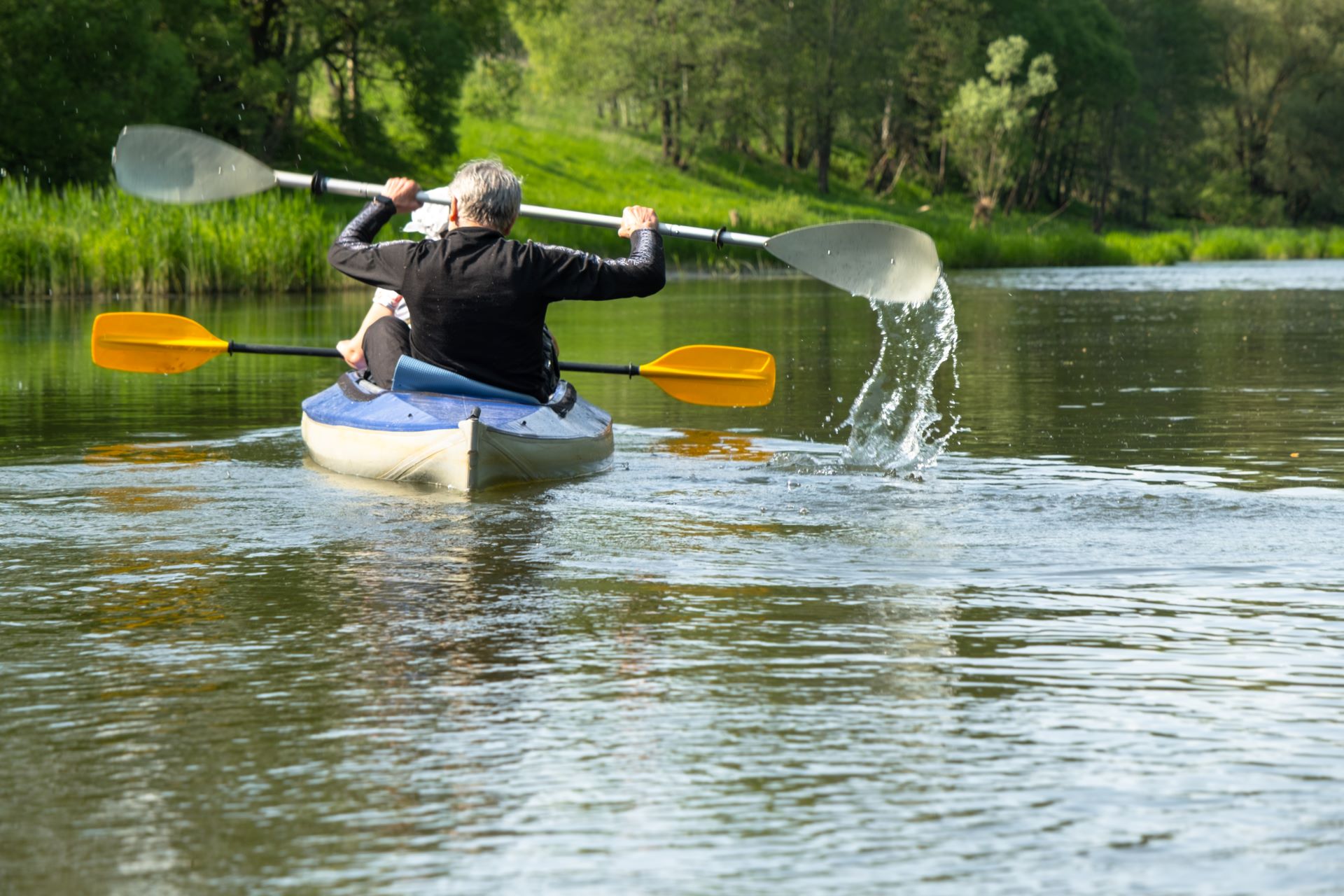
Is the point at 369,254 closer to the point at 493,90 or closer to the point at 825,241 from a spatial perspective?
the point at 825,241

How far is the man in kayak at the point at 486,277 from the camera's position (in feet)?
22.5

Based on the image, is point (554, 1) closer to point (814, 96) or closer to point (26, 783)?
point (814, 96)

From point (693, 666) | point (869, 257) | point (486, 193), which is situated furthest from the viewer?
point (869, 257)

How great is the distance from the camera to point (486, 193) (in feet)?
22.4

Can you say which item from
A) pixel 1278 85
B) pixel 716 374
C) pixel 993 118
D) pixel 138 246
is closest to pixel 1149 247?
pixel 993 118

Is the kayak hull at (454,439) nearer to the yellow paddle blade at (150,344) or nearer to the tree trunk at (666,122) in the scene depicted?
the yellow paddle blade at (150,344)

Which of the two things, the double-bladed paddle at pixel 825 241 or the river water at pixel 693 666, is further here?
the double-bladed paddle at pixel 825 241

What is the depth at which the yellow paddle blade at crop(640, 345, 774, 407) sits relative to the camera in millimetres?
8867

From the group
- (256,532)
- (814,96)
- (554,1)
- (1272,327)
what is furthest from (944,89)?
(256,532)

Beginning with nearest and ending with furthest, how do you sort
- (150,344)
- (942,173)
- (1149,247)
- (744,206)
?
1. (150,344)
2. (1149,247)
3. (744,206)
4. (942,173)

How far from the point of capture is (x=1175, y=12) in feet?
215

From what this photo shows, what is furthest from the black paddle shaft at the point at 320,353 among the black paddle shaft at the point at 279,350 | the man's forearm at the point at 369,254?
the man's forearm at the point at 369,254

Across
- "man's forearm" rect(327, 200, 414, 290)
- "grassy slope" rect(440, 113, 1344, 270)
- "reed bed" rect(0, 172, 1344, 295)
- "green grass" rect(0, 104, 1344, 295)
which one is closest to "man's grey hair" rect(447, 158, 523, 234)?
"man's forearm" rect(327, 200, 414, 290)

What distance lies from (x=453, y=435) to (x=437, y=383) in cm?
34
